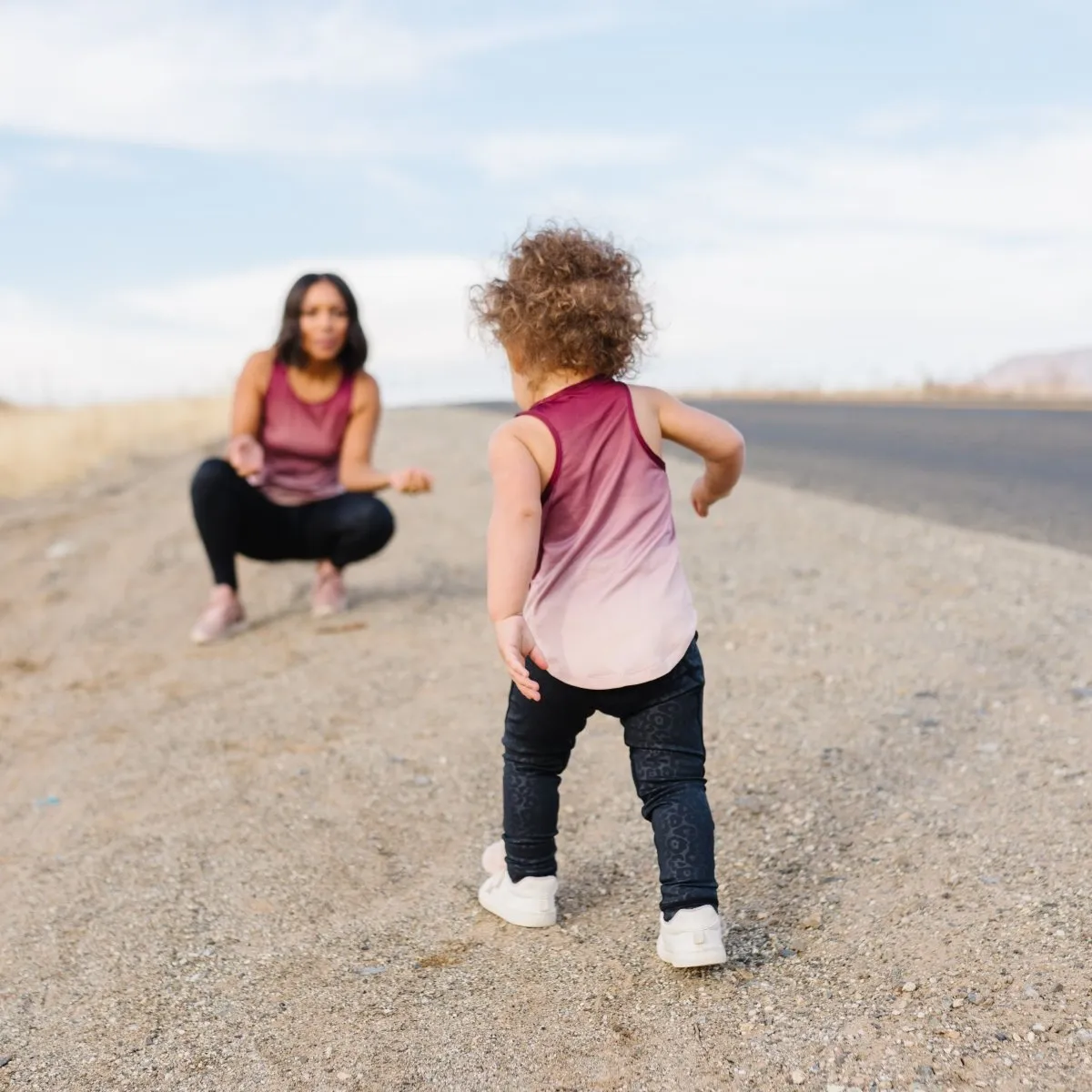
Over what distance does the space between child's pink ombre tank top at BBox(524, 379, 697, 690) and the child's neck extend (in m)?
0.03

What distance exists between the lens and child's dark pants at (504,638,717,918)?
100.0 inches

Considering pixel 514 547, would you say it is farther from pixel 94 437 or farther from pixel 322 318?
pixel 94 437

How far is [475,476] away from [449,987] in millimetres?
7631

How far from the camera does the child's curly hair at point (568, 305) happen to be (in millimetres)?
2572

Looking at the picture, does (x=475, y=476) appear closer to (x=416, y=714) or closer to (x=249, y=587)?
(x=249, y=587)

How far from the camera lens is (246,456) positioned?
5488 mm

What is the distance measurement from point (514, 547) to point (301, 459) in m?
3.52

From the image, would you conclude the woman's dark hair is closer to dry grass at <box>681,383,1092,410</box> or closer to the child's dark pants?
the child's dark pants

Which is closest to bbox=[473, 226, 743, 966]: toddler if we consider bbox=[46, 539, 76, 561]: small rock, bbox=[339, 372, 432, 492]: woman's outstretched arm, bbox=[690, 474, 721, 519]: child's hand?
bbox=[690, 474, 721, 519]: child's hand

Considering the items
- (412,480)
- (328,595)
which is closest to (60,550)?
(328,595)

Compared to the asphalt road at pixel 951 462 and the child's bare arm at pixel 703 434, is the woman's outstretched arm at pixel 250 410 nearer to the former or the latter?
the child's bare arm at pixel 703 434

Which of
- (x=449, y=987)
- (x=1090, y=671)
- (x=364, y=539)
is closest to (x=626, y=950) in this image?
(x=449, y=987)

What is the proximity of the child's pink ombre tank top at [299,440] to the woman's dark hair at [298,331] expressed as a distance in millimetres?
70

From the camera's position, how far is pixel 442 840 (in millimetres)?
3410
